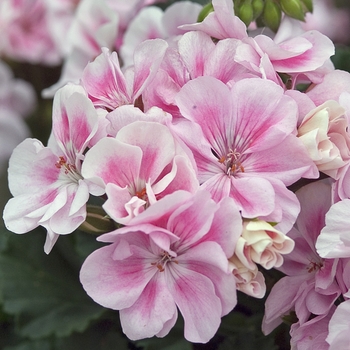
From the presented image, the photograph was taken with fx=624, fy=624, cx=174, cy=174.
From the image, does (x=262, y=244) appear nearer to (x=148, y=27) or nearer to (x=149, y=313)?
(x=149, y=313)

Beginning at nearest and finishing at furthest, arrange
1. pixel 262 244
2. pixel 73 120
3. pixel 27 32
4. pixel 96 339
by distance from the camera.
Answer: pixel 262 244 < pixel 73 120 < pixel 96 339 < pixel 27 32

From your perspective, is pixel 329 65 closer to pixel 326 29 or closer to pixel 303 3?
pixel 303 3

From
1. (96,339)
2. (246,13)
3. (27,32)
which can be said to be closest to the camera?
(246,13)

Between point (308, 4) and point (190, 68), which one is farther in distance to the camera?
point (308, 4)

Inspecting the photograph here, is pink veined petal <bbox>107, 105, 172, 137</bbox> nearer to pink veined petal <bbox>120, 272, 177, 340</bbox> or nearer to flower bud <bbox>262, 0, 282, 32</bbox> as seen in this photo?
pink veined petal <bbox>120, 272, 177, 340</bbox>

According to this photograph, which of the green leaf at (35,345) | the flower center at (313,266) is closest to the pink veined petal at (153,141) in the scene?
the flower center at (313,266)

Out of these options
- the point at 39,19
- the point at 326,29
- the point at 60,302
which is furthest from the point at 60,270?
the point at 326,29

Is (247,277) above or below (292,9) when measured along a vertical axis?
below

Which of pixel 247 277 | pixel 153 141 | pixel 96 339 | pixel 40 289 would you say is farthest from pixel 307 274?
pixel 40 289
